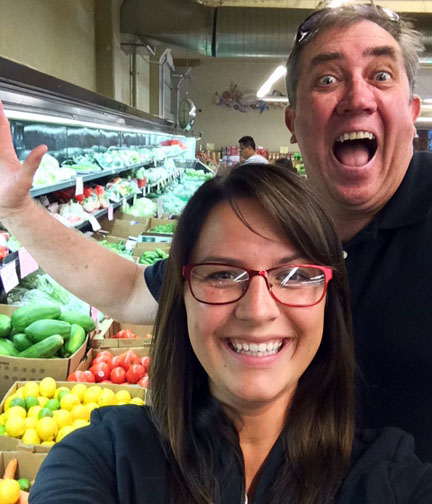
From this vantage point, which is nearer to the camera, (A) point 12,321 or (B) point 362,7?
(B) point 362,7

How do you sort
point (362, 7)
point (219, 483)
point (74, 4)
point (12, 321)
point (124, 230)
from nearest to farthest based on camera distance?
point (219, 483) → point (362, 7) → point (12, 321) → point (74, 4) → point (124, 230)

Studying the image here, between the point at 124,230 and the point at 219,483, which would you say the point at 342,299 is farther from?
the point at 124,230

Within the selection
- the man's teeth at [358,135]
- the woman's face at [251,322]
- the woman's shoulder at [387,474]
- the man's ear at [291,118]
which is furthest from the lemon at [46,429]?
the man's teeth at [358,135]

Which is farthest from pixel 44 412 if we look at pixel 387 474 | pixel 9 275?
pixel 387 474

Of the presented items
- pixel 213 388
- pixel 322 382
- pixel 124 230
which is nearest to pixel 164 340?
pixel 213 388

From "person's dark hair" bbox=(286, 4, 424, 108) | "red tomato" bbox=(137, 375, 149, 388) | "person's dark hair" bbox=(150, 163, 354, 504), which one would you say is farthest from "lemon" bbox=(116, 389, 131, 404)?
"person's dark hair" bbox=(286, 4, 424, 108)

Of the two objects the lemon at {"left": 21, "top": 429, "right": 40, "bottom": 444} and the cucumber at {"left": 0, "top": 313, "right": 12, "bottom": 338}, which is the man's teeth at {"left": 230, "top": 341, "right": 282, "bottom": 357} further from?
the cucumber at {"left": 0, "top": 313, "right": 12, "bottom": 338}

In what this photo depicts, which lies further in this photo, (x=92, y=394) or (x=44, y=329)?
(x=44, y=329)

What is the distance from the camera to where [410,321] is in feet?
4.41

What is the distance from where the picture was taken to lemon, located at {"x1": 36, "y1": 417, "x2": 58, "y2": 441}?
1928mm

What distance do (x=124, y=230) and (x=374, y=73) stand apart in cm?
393

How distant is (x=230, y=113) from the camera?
16250mm

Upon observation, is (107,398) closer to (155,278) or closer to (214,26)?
(155,278)

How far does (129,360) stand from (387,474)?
1761 millimetres
